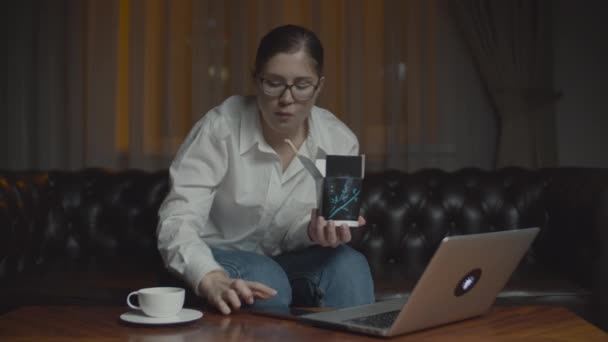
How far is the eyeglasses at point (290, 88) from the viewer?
1659 mm

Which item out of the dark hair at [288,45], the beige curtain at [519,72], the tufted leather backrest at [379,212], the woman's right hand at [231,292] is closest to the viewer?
the woman's right hand at [231,292]

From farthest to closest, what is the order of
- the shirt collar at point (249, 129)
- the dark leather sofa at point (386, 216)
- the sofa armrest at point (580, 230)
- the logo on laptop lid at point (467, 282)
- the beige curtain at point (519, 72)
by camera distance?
the beige curtain at point (519, 72) → the dark leather sofa at point (386, 216) → the sofa armrest at point (580, 230) → the shirt collar at point (249, 129) → the logo on laptop lid at point (467, 282)

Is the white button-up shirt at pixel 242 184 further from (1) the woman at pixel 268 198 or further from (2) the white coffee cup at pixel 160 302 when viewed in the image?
(2) the white coffee cup at pixel 160 302

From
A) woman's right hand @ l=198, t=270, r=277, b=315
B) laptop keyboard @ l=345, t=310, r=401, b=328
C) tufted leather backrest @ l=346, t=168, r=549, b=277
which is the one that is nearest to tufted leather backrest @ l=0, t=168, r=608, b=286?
tufted leather backrest @ l=346, t=168, r=549, b=277

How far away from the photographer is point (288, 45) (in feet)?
5.52

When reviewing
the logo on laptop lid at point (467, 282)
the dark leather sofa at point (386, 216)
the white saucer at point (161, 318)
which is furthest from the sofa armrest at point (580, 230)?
the white saucer at point (161, 318)

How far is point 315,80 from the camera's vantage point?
169cm

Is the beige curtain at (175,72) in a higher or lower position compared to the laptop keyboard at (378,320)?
higher

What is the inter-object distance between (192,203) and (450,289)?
0.74 meters

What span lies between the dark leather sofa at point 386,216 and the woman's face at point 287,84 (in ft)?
2.62

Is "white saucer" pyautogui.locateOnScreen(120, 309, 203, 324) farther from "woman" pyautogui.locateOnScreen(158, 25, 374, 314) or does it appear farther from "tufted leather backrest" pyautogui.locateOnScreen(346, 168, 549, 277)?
"tufted leather backrest" pyautogui.locateOnScreen(346, 168, 549, 277)

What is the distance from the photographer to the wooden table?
1.13 metres

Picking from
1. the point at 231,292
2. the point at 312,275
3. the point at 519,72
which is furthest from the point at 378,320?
the point at 519,72

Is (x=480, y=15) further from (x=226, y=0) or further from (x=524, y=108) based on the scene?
(x=226, y=0)
